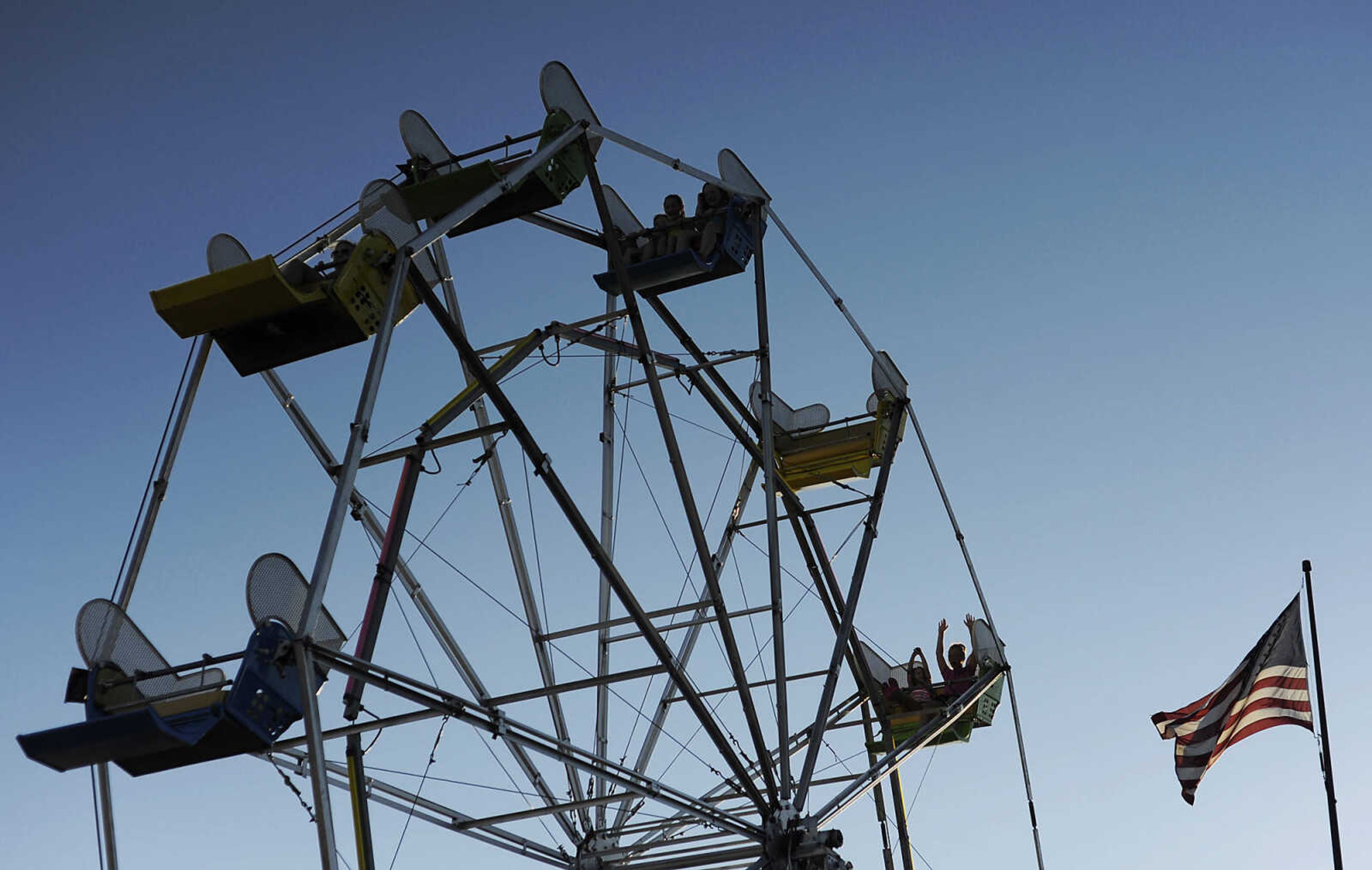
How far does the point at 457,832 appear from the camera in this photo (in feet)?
85.2

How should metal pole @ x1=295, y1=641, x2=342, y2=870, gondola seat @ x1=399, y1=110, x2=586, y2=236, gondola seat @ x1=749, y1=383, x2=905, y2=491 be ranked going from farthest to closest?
gondola seat @ x1=749, y1=383, x2=905, y2=491, gondola seat @ x1=399, y1=110, x2=586, y2=236, metal pole @ x1=295, y1=641, x2=342, y2=870

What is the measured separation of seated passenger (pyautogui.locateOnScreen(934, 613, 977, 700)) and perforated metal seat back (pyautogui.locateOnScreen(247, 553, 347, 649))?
598 inches

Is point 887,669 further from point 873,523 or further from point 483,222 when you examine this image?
point 483,222

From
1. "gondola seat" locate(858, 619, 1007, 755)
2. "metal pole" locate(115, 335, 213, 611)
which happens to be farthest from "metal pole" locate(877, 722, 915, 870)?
"metal pole" locate(115, 335, 213, 611)

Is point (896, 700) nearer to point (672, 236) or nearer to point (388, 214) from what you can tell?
point (672, 236)

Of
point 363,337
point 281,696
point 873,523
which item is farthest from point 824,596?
point 281,696

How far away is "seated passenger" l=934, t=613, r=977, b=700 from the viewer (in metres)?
31.3

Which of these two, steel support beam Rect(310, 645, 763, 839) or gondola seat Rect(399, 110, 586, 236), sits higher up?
gondola seat Rect(399, 110, 586, 236)

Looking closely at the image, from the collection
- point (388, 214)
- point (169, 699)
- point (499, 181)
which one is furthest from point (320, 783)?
point (499, 181)

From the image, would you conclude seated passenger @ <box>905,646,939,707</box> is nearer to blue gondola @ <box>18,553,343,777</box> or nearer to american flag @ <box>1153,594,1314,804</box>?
american flag @ <box>1153,594,1314,804</box>

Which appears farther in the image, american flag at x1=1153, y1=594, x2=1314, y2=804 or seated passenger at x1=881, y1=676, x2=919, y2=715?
seated passenger at x1=881, y1=676, x2=919, y2=715

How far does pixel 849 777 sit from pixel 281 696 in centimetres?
1302

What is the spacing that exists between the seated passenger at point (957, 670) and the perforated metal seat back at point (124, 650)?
16174mm

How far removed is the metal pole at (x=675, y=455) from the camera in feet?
79.4
